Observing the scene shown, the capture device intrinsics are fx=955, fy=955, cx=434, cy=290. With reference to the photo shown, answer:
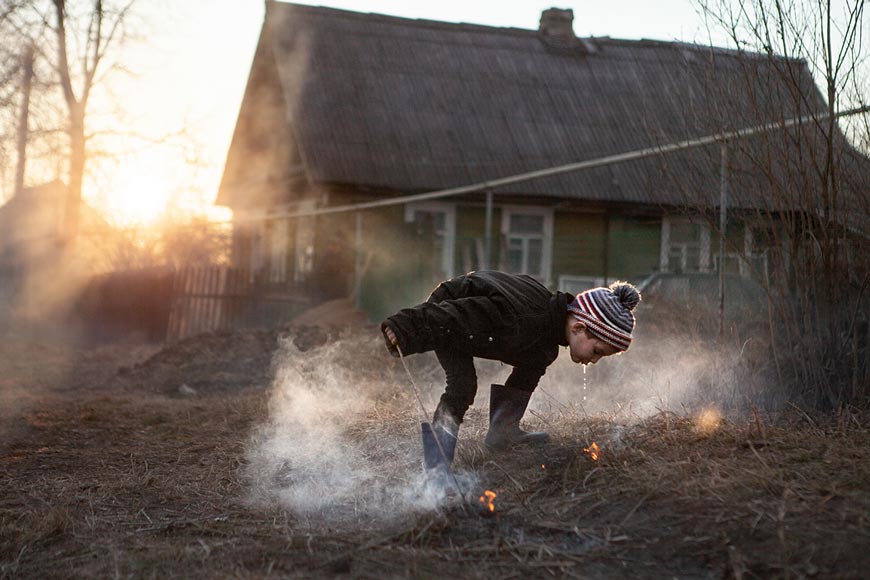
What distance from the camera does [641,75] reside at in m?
22.2

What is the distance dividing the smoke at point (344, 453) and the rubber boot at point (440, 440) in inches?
3.6

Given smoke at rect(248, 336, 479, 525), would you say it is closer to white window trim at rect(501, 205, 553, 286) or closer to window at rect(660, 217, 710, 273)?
window at rect(660, 217, 710, 273)

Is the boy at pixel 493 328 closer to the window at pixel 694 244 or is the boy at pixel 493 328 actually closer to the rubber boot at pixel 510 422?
the rubber boot at pixel 510 422

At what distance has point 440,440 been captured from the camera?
4.53m

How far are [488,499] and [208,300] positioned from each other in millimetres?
15352

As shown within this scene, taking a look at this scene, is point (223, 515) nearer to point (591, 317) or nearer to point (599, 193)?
point (591, 317)

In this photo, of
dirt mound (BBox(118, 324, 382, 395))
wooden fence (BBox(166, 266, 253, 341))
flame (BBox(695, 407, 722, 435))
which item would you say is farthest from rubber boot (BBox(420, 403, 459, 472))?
wooden fence (BBox(166, 266, 253, 341))

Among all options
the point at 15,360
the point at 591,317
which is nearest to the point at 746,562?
the point at 591,317

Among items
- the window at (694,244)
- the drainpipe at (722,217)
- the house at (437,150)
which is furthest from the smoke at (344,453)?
the house at (437,150)

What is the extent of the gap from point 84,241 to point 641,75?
601 inches

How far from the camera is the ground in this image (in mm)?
3375

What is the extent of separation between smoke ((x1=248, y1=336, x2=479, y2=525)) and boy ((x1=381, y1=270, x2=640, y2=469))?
0.30m

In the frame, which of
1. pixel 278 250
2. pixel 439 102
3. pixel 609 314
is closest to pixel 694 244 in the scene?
pixel 609 314

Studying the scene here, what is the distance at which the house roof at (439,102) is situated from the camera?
19250 mm
